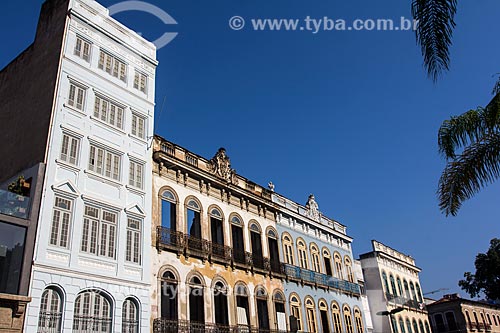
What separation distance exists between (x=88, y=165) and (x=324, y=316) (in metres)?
17.4

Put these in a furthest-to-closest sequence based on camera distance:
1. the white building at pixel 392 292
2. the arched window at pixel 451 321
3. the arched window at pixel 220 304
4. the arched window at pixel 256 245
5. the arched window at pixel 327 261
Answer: the arched window at pixel 451 321 < the white building at pixel 392 292 < the arched window at pixel 327 261 < the arched window at pixel 256 245 < the arched window at pixel 220 304

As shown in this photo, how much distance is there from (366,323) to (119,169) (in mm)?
22108

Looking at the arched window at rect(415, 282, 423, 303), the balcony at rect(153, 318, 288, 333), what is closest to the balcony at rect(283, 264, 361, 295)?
the balcony at rect(153, 318, 288, 333)

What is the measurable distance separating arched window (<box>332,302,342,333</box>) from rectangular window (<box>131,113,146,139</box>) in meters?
16.7

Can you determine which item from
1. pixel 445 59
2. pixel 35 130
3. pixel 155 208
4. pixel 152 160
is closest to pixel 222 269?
pixel 155 208

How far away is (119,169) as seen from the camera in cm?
1814

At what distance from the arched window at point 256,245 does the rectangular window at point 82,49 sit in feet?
39.1

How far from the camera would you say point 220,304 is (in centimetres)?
2073

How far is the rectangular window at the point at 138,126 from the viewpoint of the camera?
19.6 metres

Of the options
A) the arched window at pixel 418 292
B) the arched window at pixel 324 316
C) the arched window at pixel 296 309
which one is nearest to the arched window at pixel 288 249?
the arched window at pixel 296 309

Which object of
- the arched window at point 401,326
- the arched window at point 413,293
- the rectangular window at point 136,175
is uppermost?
the rectangular window at point 136,175

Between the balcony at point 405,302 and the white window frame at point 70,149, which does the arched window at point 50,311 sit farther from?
the balcony at point 405,302

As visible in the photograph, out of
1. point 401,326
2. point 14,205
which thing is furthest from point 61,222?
point 401,326

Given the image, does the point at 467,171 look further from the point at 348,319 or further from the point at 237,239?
the point at 348,319
